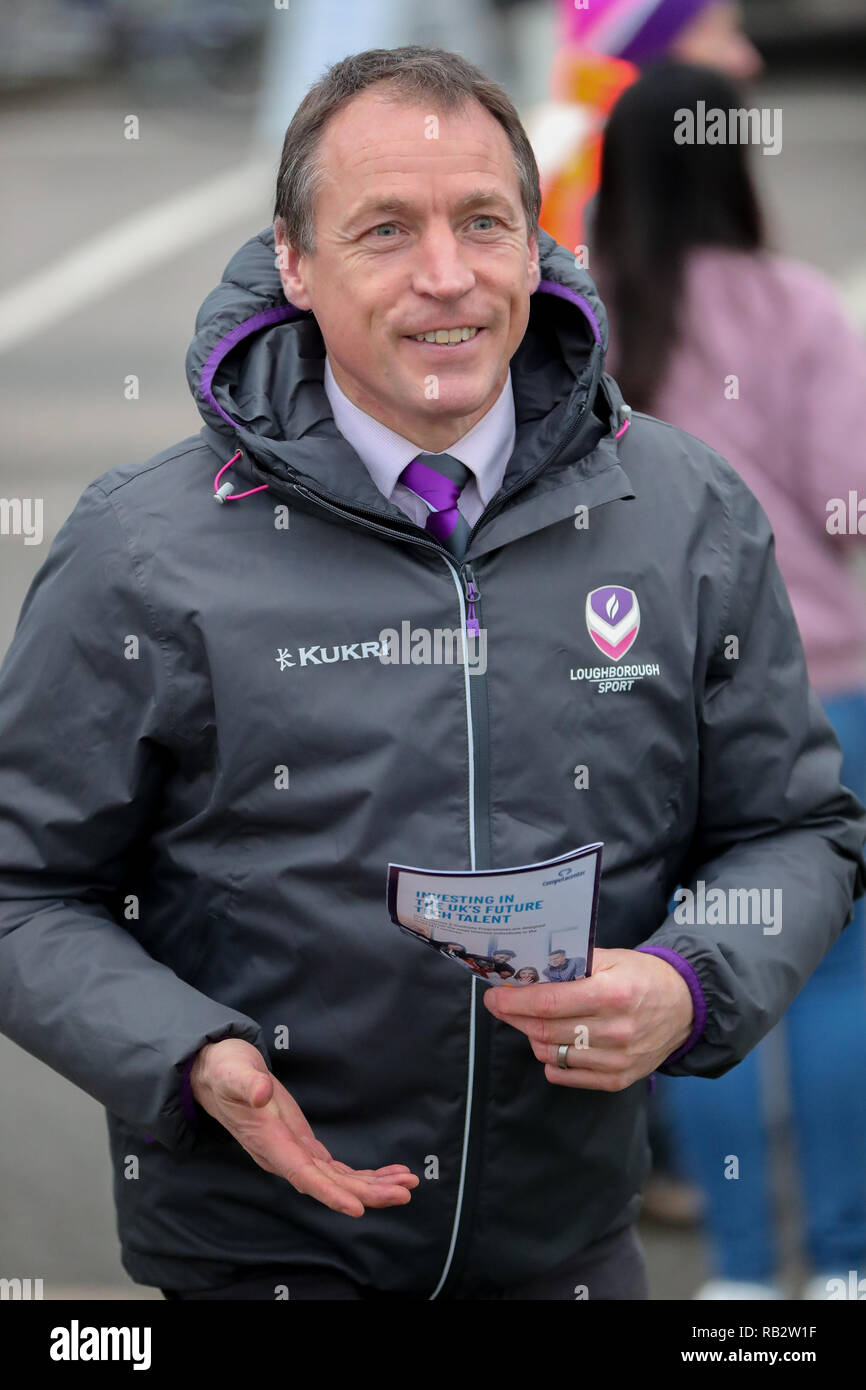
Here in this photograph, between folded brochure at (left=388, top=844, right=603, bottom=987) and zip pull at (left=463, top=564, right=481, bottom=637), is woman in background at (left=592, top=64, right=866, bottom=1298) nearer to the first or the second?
zip pull at (left=463, top=564, right=481, bottom=637)

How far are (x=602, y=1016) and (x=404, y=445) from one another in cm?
85

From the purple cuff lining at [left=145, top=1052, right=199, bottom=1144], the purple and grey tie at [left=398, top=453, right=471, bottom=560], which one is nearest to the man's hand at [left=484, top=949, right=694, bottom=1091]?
the purple cuff lining at [left=145, top=1052, right=199, bottom=1144]

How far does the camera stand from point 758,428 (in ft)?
12.1

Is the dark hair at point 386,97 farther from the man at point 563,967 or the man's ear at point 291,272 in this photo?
the man at point 563,967

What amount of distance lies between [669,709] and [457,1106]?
634 millimetres

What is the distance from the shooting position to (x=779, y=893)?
256cm

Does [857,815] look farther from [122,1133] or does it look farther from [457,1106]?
[122,1133]

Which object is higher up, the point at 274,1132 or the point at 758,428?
the point at 758,428

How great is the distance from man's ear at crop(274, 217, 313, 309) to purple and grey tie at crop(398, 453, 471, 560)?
0.30m

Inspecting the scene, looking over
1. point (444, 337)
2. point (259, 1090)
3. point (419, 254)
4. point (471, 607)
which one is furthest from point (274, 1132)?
point (419, 254)

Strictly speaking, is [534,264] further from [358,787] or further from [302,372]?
[358,787]

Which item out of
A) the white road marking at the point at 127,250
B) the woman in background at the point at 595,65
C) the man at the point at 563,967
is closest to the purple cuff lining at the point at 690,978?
the man at the point at 563,967

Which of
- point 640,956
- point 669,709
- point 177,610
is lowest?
point 640,956

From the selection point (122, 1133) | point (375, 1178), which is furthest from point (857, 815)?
point (122, 1133)
